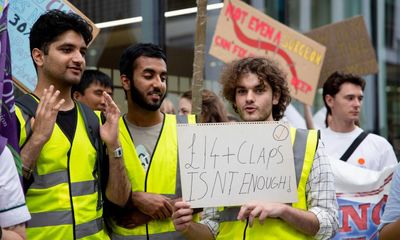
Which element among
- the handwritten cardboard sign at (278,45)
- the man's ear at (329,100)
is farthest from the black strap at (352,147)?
the handwritten cardboard sign at (278,45)

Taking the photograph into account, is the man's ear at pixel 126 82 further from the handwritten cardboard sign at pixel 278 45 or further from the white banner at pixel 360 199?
the handwritten cardboard sign at pixel 278 45

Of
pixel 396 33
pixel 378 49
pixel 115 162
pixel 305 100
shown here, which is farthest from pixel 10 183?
pixel 396 33

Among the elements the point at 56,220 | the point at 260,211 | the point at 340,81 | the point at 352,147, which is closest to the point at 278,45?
the point at 340,81

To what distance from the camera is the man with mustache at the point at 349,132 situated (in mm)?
4559

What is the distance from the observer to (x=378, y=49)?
1070cm

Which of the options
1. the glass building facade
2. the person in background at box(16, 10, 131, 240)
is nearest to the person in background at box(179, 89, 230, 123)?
the glass building facade

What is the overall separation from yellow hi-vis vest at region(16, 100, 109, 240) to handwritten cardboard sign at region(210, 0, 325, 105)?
284cm

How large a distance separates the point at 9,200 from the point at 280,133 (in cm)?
112

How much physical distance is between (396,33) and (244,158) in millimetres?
9076

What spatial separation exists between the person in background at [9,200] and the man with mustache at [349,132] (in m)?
2.84

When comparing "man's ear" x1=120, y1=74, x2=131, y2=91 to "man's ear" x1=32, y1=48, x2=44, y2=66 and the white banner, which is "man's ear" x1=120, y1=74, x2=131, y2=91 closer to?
"man's ear" x1=32, y1=48, x2=44, y2=66

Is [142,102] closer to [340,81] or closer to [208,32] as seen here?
[340,81]

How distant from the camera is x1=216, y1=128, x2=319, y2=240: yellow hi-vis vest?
2.77 metres

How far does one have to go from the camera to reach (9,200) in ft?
6.85
